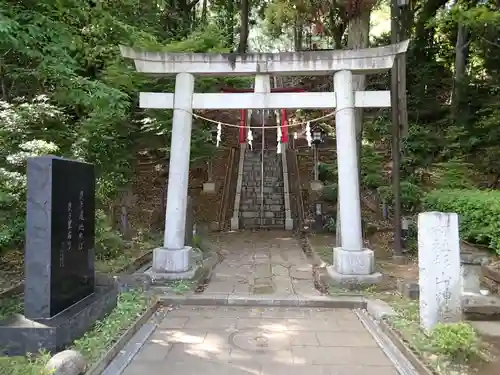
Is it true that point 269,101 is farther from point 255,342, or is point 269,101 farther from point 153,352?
point 153,352

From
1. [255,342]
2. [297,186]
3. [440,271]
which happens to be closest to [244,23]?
[297,186]

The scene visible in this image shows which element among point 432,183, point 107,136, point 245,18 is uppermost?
point 245,18

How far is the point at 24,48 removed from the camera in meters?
6.59

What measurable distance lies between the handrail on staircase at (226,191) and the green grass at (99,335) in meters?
9.44

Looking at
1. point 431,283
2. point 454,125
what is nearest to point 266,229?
point 454,125

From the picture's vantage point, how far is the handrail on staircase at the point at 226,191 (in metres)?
17.0

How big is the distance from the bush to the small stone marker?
344 cm

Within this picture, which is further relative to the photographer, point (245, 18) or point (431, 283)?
point (245, 18)

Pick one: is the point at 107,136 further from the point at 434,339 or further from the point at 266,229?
the point at 434,339

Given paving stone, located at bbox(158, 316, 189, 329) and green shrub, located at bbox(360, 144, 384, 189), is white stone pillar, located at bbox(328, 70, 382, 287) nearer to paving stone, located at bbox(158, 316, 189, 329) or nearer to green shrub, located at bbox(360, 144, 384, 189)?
paving stone, located at bbox(158, 316, 189, 329)

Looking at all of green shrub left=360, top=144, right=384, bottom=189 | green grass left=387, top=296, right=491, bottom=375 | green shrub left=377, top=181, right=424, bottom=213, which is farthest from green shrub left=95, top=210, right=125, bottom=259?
green shrub left=360, top=144, right=384, bottom=189

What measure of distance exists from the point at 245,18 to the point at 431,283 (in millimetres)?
20555

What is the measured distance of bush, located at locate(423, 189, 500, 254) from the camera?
8547 mm

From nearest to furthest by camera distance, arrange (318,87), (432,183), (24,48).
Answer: (24,48) < (432,183) < (318,87)
